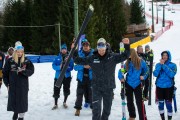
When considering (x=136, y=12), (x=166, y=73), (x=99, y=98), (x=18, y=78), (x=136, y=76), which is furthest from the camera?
(x=136, y=12)

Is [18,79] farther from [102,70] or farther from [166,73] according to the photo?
[166,73]

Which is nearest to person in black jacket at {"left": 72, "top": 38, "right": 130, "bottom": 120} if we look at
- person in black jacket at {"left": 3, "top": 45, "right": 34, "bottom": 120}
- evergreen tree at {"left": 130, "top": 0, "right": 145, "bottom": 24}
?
person in black jacket at {"left": 3, "top": 45, "right": 34, "bottom": 120}

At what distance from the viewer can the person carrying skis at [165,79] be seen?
720cm

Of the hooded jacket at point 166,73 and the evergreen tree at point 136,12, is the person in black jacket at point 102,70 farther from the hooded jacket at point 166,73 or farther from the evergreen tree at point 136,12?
the evergreen tree at point 136,12

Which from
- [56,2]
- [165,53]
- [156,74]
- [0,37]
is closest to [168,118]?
[156,74]

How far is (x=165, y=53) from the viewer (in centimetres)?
718

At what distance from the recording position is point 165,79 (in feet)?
23.9

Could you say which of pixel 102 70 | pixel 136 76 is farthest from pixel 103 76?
pixel 136 76

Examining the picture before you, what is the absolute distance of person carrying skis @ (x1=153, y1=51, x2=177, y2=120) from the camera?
720 cm

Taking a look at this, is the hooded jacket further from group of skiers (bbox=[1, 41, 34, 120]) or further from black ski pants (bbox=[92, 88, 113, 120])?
group of skiers (bbox=[1, 41, 34, 120])

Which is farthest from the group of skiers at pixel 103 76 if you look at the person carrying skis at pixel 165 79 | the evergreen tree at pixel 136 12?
the evergreen tree at pixel 136 12

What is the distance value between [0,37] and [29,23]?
5.24 meters

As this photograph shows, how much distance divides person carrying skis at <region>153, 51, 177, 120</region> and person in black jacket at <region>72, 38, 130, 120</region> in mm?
1477

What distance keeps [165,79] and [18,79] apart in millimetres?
3184
